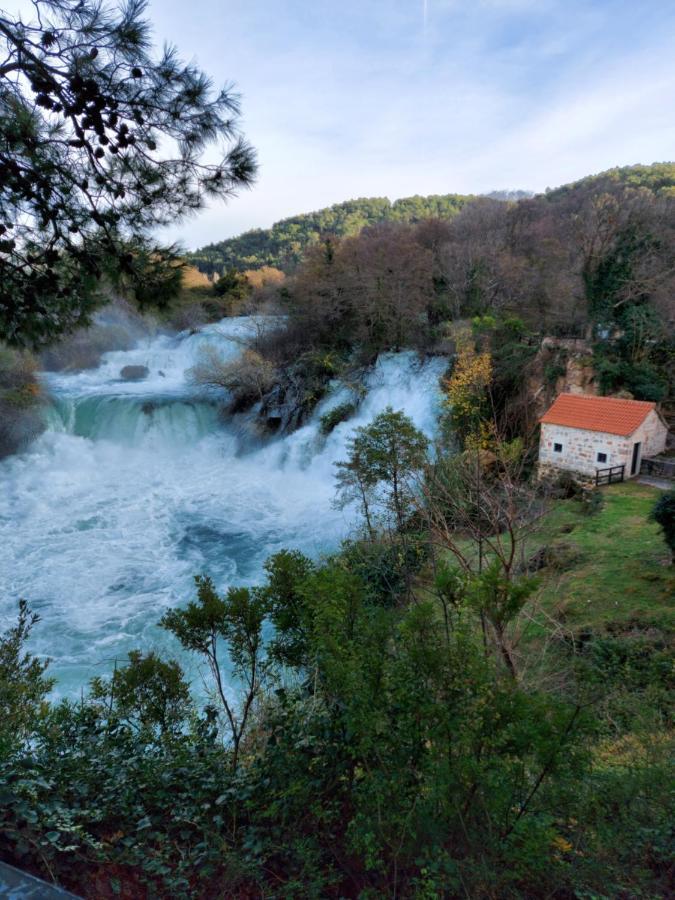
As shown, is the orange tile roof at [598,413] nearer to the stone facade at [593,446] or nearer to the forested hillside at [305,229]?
the stone facade at [593,446]

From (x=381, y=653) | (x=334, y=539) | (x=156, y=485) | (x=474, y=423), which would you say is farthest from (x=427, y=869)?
(x=156, y=485)

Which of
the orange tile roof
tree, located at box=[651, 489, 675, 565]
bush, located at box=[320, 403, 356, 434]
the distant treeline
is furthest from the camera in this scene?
the distant treeline

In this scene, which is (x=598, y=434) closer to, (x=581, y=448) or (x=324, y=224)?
(x=581, y=448)

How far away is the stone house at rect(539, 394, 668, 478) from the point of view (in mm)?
12852

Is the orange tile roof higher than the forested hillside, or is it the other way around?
the forested hillside

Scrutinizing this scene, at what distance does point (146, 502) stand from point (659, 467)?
14.0 metres

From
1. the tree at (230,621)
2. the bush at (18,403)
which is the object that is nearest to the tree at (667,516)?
the tree at (230,621)

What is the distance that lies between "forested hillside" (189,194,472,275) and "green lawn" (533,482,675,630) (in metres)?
36.2

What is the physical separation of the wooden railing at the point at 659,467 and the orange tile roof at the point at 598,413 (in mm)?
1227

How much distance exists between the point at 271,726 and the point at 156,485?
13.8 metres

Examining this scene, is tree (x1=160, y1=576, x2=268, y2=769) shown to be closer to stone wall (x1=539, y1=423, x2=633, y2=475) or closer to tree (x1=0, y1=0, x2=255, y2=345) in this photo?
tree (x1=0, y1=0, x2=255, y2=345)

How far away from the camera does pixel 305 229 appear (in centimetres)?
5059

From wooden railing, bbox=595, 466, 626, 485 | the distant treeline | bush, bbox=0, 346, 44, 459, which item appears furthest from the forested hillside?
wooden railing, bbox=595, 466, 626, 485

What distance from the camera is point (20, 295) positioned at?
3.87 metres
